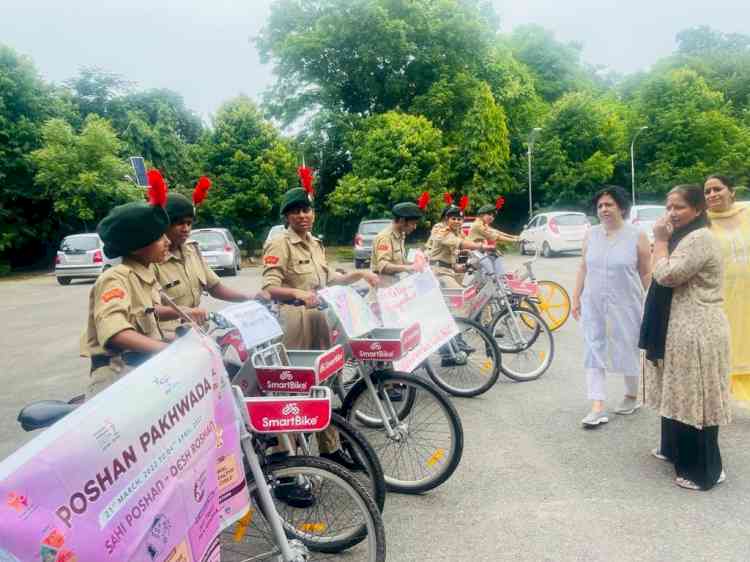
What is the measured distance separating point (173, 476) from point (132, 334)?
A: 0.90m

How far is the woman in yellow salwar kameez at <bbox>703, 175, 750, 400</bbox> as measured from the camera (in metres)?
4.54

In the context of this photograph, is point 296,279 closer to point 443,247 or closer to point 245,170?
point 443,247

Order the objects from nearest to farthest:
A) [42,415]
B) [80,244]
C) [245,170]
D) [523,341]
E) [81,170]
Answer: [42,415] < [523,341] < [80,244] < [81,170] < [245,170]

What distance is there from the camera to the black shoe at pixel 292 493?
2668mm

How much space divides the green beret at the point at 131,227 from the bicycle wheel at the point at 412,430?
1.48 metres

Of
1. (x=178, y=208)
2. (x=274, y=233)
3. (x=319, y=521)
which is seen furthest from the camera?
(x=274, y=233)

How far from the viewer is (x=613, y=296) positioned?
4711 millimetres

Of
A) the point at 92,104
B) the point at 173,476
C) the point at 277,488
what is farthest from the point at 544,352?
the point at 92,104

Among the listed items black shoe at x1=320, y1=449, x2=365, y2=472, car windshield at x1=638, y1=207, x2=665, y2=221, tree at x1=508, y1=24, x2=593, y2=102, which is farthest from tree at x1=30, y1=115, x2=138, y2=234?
tree at x1=508, y1=24, x2=593, y2=102

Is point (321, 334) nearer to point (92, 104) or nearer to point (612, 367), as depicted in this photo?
point (612, 367)

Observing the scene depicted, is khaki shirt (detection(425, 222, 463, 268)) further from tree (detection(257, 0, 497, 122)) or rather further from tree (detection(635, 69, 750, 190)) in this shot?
tree (detection(635, 69, 750, 190))

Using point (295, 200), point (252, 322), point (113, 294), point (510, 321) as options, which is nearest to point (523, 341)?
point (510, 321)

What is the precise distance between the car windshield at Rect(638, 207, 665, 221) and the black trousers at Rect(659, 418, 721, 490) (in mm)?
17723

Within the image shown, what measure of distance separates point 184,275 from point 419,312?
1.63 m
